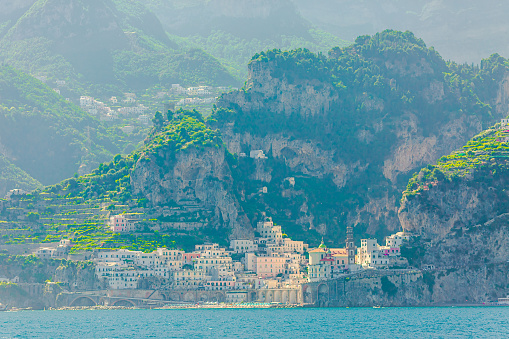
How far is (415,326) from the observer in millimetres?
189750

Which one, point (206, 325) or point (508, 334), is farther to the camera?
point (206, 325)

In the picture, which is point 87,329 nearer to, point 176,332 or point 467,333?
point 176,332

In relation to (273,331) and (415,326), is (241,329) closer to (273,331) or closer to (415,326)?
(273,331)

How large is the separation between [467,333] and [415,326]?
11.6 metres

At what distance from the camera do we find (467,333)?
589ft

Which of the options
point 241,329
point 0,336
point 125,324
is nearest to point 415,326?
point 241,329

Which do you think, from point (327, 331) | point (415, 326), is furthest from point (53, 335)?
point (415, 326)

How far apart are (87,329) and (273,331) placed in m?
24.2

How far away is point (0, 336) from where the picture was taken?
182 meters

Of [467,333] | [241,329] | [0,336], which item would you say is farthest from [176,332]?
[467,333]

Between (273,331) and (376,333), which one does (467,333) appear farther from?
(273,331)

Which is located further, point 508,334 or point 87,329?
point 87,329

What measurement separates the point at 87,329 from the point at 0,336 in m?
13.1

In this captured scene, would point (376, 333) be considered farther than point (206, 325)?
No
